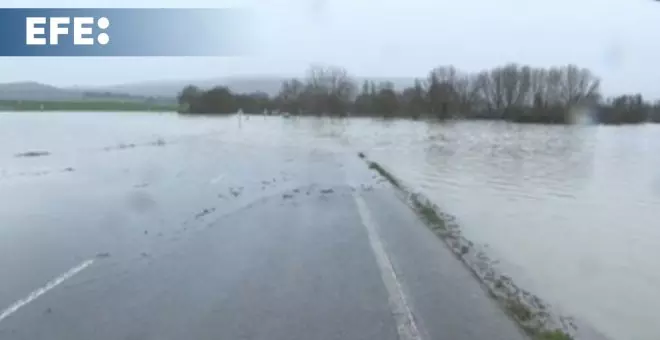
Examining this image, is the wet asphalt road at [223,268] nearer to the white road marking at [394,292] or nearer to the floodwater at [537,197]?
the white road marking at [394,292]

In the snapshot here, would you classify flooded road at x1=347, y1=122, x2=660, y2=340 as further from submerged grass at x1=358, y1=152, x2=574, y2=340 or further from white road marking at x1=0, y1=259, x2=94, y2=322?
white road marking at x1=0, y1=259, x2=94, y2=322

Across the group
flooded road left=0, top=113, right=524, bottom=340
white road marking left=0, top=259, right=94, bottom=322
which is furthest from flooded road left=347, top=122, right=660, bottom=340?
white road marking left=0, top=259, right=94, bottom=322

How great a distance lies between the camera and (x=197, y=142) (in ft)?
132

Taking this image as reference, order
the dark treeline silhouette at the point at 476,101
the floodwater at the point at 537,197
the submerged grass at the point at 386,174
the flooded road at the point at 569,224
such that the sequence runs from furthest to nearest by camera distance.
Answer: the dark treeline silhouette at the point at 476,101 → the submerged grass at the point at 386,174 → the floodwater at the point at 537,197 → the flooded road at the point at 569,224

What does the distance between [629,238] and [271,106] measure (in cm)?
10590

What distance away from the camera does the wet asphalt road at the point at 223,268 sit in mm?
6742

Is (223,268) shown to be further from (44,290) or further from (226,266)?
(44,290)

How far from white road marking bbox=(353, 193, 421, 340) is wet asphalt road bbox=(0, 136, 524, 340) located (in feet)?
0.12

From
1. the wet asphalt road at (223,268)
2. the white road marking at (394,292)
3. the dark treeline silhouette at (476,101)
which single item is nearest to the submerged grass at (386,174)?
the wet asphalt road at (223,268)

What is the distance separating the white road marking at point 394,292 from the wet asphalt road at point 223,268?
4cm

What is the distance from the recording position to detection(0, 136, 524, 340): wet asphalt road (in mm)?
6742

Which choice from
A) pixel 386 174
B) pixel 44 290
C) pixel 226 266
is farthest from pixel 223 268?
pixel 386 174

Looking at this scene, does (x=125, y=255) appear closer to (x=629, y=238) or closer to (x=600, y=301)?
(x=600, y=301)

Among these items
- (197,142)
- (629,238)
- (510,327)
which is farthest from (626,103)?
(510,327)
